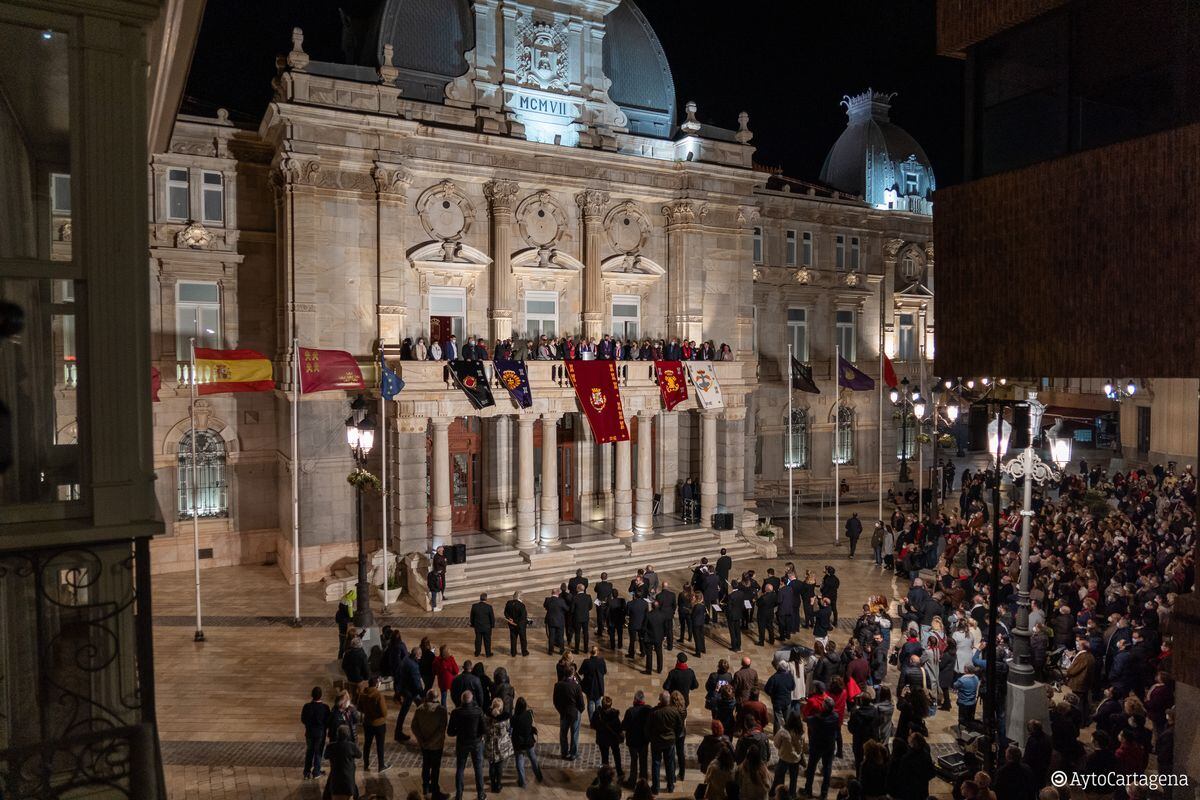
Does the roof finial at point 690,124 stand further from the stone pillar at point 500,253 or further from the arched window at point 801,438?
the arched window at point 801,438

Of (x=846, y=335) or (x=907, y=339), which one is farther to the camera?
(x=907, y=339)

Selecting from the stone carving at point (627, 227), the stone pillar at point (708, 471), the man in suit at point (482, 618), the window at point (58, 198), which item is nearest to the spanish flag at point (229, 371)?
the man in suit at point (482, 618)

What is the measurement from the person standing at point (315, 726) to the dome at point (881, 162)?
138 ft

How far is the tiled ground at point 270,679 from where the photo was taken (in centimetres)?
1303

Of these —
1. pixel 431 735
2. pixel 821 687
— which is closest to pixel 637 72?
pixel 821 687

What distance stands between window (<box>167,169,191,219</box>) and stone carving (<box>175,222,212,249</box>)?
0.60 metres

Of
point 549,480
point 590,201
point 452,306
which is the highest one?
point 590,201

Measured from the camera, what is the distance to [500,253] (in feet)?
92.1

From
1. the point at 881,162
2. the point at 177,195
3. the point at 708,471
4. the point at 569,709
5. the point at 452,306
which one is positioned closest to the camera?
the point at 569,709

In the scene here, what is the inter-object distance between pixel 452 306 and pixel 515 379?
4.39 m

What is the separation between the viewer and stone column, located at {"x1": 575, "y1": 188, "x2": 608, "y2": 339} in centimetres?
2964

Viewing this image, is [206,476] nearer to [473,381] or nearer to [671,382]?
[473,381]

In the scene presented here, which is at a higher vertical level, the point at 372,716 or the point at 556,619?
the point at 372,716

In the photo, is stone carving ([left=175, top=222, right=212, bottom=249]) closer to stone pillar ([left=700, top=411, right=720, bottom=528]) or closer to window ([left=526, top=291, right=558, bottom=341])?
window ([left=526, top=291, right=558, bottom=341])
